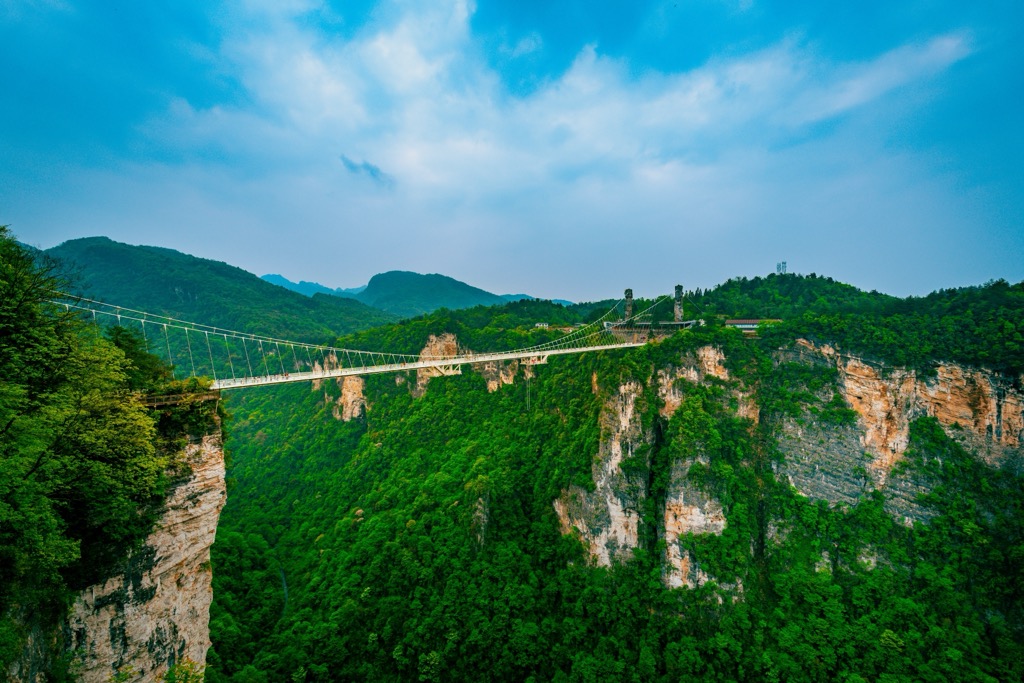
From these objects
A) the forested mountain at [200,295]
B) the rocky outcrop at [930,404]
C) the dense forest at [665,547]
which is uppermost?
the forested mountain at [200,295]

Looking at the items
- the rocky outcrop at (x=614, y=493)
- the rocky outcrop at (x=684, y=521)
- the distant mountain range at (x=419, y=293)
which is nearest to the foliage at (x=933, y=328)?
the rocky outcrop at (x=614, y=493)

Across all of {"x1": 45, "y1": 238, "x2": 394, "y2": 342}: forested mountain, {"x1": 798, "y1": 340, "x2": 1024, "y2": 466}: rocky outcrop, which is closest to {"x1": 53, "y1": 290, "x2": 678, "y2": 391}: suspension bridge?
{"x1": 45, "y1": 238, "x2": 394, "y2": 342}: forested mountain

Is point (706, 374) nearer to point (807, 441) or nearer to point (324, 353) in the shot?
point (807, 441)

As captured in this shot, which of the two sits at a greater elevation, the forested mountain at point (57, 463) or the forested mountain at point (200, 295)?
the forested mountain at point (200, 295)

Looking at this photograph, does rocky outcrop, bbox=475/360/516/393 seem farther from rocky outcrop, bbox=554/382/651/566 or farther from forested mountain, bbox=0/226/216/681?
forested mountain, bbox=0/226/216/681

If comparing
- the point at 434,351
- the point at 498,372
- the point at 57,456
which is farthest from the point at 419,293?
the point at 57,456

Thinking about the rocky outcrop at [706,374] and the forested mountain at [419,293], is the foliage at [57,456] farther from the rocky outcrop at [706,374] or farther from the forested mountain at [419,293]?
the forested mountain at [419,293]

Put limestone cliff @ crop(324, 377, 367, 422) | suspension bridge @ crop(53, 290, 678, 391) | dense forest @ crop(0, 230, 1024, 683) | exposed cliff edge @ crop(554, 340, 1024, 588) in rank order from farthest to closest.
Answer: limestone cliff @ crop(324, 377, 367, 422) → suspension bridge @ crop(53, 290, 678, 391) → exposed cliff edge @ crop(554, 340, 1024, 588) → dense forest @ crop(0, 230, 1024, 683)
